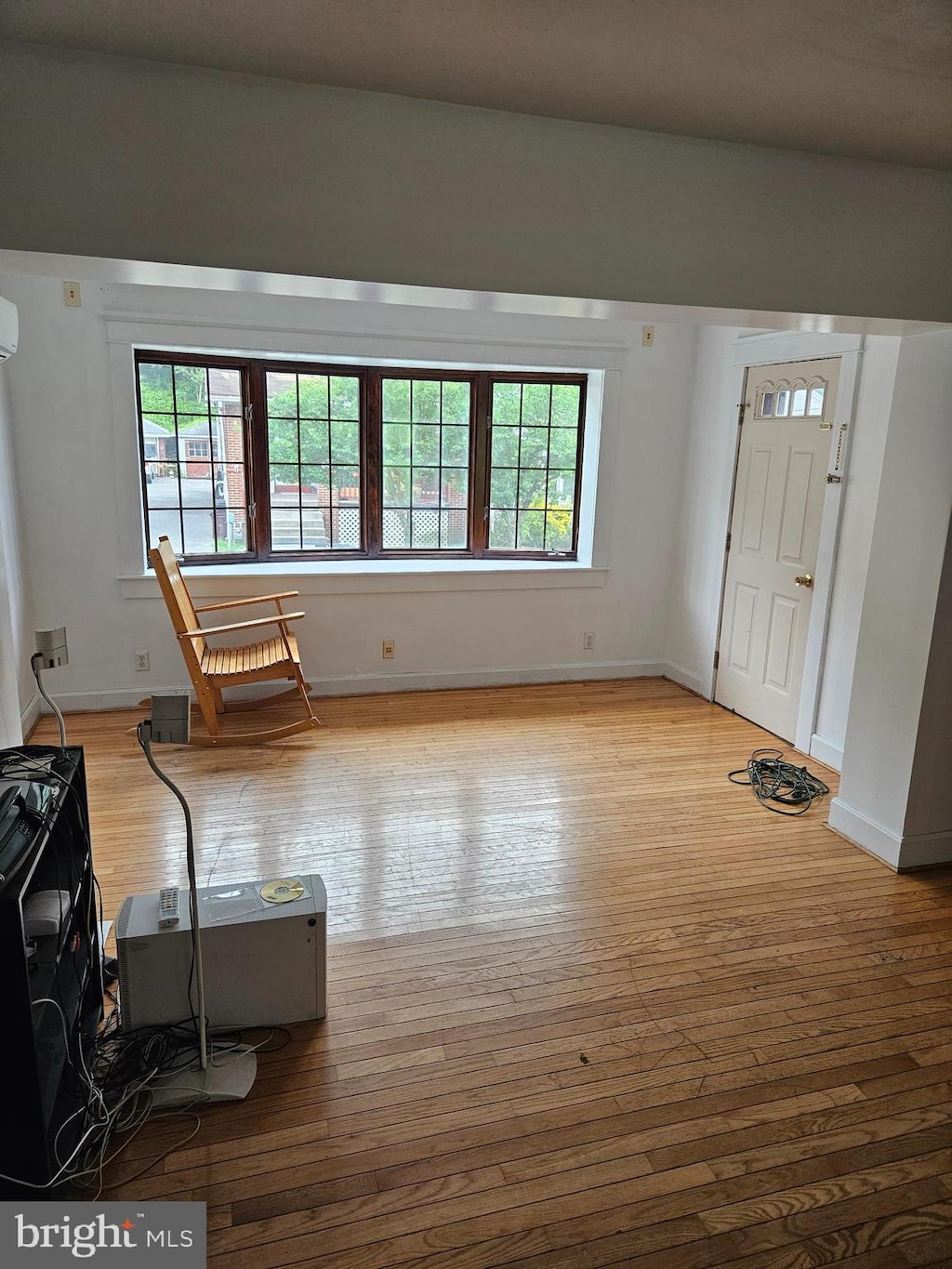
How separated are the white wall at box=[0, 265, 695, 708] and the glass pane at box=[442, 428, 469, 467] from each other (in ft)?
1.60

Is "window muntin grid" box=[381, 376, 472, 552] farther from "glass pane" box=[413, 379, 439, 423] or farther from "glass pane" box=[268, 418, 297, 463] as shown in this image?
"glass pane" box=[268, 418, 297, 463]

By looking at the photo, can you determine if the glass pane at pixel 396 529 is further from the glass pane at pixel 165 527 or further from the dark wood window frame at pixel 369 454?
the glass pane at pixel 165 527

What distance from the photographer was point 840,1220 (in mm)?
1723

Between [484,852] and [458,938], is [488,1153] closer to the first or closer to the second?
[458,938]

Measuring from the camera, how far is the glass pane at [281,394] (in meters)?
4.79

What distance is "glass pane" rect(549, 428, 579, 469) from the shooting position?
5.34 metres

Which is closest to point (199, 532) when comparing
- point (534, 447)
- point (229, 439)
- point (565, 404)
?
point (229, 439)

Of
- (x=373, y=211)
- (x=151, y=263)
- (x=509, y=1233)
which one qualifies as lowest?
(x=509, y=1233)

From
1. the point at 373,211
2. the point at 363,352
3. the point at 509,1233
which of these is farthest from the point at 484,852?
the point at 363,352

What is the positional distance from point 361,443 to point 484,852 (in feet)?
9.34

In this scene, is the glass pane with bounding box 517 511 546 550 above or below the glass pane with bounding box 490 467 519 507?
below

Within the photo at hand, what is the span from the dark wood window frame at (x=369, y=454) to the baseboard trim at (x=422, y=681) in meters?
0.76

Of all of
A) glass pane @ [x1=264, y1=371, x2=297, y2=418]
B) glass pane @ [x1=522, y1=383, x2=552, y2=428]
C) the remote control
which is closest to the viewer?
the remote control

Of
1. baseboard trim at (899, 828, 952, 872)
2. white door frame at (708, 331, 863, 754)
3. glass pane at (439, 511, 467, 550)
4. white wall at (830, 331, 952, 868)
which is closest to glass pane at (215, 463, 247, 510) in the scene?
glass pane at (439, 511, 467, 550)
